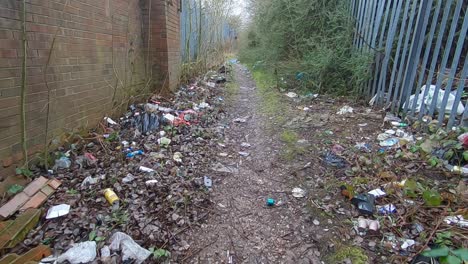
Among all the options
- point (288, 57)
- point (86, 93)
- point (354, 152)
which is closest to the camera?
point (354, 152)

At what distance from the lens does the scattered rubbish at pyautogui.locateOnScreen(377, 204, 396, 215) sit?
1.76 m

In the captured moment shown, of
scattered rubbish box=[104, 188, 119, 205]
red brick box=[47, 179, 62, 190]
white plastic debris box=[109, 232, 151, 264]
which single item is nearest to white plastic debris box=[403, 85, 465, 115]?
white plastic debris box=[109, 232, 151, 264]

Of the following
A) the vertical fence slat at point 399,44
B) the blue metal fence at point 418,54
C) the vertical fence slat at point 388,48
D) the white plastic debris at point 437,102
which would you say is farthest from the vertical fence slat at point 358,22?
the white plastic debris at point 437,102

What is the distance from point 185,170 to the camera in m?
2.37

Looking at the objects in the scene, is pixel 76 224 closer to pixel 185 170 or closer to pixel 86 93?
pixel 185 170

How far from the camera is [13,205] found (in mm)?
1704

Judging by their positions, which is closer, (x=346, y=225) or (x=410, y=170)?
→ (x=346, y=225)

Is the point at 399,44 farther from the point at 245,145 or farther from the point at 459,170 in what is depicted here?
the point at 245,145

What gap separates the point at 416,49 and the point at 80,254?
→ 393cm

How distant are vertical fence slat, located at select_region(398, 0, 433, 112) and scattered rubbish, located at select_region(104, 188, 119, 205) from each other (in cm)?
341

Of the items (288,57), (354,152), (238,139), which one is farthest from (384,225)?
(288,57)

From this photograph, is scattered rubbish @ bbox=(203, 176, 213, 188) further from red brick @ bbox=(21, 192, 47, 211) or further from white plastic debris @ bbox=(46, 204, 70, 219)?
red brick @ bbox=(21, 192, 47, 211)

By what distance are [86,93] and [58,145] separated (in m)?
0.68

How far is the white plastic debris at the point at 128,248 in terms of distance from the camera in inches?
56.1
